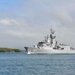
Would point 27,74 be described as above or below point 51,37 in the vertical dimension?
below

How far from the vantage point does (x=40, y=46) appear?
636ft

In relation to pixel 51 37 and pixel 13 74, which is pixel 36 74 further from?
pixel 51 37

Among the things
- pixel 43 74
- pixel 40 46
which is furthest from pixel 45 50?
pixel 43 74

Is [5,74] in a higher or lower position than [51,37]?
lower

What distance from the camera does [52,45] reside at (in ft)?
647

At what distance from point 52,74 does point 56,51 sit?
502 feet

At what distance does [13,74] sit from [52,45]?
153162 millimetres

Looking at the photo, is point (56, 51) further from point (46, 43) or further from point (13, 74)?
point (13, 74)

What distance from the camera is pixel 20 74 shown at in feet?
146

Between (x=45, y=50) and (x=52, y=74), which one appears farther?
(x=45, y=50)

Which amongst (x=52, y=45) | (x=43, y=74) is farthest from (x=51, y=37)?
(x=43, y=74)

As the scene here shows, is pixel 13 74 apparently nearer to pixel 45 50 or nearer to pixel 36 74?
pixel 36 74

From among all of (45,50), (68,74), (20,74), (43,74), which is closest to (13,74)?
(20,74)

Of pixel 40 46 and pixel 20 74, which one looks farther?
pixel 40 46
